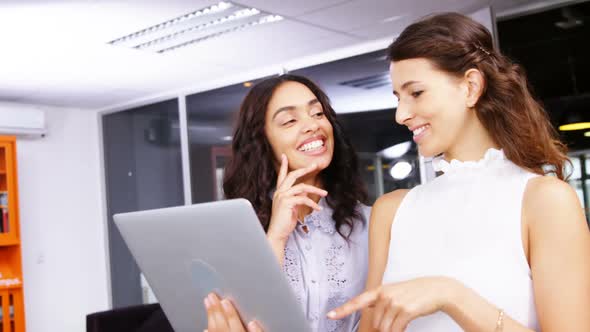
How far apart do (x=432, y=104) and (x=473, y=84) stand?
100mm

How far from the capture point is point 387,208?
4.63ft

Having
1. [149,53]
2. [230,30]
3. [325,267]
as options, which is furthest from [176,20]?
[325,267]

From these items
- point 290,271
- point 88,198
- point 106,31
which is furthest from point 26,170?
point 290,271

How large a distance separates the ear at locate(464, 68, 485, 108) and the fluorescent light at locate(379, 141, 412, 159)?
12.2 ft

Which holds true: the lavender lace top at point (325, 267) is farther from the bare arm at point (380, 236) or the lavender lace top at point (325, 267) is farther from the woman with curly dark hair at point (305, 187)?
the bare arm at point (380, 236)

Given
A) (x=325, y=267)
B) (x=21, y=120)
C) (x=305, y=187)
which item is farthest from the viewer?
(x=21, y=120)

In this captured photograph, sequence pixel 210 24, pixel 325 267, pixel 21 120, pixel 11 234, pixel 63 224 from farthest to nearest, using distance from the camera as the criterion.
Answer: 1. pixel 63 224
2. pixel 21 120
3. pixel 11 234
4. pixel 210 24
5. pixel 325 267

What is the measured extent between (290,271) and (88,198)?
5.64 m

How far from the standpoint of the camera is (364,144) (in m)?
5.20

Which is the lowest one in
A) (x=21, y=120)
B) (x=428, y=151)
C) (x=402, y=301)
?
(x=402, y=301)

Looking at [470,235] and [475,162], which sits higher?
[475,162]

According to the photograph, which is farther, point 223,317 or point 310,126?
point 310,126

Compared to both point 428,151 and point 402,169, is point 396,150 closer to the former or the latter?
point 402,169

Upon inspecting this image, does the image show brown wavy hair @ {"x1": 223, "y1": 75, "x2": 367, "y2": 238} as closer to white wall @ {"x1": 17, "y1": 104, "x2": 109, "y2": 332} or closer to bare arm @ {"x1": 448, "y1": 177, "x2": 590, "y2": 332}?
bare arm @ {"x1": 448, "y1": 177, "x2": 590, "y2": 332}
